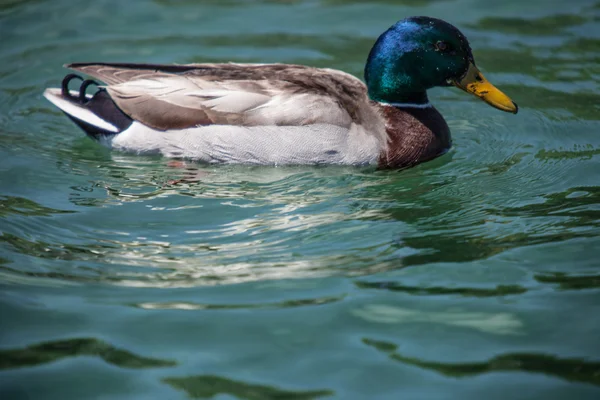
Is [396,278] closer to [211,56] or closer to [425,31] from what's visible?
[425,31]

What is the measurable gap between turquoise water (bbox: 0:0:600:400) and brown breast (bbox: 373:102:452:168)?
13 centimetres

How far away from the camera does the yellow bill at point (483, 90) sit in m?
7.25

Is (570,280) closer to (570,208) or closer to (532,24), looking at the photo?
(570,208)

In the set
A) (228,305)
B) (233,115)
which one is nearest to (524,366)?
(228,305)

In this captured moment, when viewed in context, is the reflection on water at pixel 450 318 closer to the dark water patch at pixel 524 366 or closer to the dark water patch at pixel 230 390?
the dark water patch at pixel 524 366

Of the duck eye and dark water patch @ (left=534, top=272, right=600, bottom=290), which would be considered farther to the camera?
the duck eye

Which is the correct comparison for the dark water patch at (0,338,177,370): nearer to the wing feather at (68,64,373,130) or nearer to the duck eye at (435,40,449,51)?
the wing feather at (68,64,373,130)

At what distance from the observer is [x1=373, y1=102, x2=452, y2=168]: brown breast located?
7.35 m

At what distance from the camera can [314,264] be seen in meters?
5.55

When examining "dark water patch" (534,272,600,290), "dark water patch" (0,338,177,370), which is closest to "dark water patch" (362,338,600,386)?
"dark water patch" (534,272,600,290)

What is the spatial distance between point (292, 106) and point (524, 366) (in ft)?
10.9

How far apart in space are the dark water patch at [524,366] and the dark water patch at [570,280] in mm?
826

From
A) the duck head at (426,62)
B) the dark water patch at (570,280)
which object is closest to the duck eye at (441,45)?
the duck head at (426,62)

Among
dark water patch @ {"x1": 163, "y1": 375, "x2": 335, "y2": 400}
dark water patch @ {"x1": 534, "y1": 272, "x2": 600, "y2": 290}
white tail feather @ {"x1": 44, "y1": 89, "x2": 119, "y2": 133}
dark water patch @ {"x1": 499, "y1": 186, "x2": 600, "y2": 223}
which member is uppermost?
white tail feather @ {"x1": 44, "y1": 89, "x2": 119, "y2": 133}
